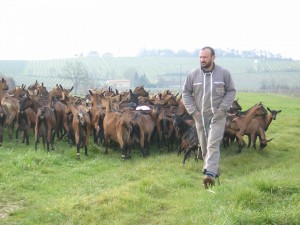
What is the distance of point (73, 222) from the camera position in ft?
21.0

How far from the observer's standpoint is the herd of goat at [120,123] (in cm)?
1234

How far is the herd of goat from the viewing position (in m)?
12.3

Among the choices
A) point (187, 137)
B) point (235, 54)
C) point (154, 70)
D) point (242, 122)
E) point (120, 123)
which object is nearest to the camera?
point (187, 137)

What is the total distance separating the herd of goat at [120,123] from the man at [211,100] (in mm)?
3298

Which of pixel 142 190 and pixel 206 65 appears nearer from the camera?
pixel 206 65

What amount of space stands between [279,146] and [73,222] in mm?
9066

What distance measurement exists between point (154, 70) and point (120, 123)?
3101 inches

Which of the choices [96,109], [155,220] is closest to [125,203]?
[155,220]

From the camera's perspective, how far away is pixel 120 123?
12281 millimetres

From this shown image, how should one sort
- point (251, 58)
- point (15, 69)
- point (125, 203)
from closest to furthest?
point (125, 203) → point (15, 69) → point (251, 58)

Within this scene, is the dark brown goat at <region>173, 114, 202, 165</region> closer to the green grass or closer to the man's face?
the green grass

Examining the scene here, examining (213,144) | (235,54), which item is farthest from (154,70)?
(213,144)

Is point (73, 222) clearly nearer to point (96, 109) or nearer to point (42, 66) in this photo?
point (96, 109)

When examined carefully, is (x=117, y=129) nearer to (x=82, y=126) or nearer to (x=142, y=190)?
(x=82, y=126)
